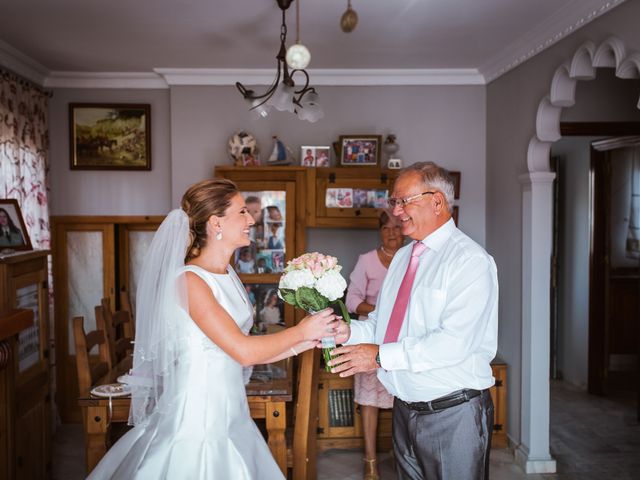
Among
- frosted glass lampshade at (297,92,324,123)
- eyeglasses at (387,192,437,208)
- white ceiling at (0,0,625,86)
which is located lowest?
eyeglasses at (387,192,437,208)

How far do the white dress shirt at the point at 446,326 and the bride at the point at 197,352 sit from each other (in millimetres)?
326

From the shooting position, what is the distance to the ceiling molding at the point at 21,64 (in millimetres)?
4473

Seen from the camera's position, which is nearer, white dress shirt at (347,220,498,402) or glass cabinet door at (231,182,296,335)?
white dress shirt at (347,220,498,402)

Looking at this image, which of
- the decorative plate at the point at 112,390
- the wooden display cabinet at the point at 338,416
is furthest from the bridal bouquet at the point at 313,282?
the wooden display cabinet at the point at 338,416

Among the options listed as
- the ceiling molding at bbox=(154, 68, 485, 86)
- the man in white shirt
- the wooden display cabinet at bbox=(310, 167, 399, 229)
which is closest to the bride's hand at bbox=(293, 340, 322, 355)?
the man in white shirt

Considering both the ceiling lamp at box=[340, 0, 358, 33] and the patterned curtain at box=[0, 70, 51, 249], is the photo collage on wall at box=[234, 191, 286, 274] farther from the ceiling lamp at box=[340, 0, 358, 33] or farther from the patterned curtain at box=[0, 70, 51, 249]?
the ceiling lamp at box=[340, 0, 358, 33]

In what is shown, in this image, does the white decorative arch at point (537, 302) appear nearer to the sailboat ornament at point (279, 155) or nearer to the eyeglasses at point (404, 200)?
the sailboat ornament at point (279, 155)

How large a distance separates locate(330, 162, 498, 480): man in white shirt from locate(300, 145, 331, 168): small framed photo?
2544mm

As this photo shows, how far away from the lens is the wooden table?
3010mm

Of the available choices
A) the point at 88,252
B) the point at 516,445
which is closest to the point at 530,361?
the point at 516,445

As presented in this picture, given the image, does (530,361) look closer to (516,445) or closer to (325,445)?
(516,445)

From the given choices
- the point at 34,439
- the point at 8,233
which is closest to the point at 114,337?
the point at 34,439

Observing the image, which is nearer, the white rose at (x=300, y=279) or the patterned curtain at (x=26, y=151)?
the white rose at (x=300, y=279)

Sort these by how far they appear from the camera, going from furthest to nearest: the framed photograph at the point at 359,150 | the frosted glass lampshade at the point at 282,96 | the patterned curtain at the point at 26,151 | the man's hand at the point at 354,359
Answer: the framed photograph at the point at 359,150 → the patterned curtain at the point at 26,151 → the frosted glass lampshade at the point at 282,96 → the man's hand at the point at 354,359
